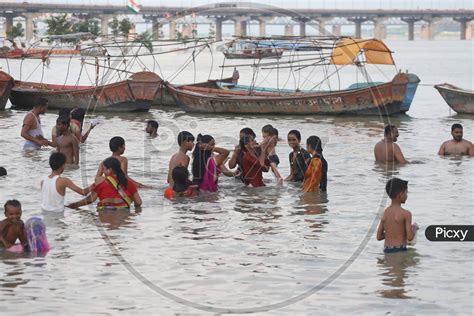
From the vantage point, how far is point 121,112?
28.0 meters

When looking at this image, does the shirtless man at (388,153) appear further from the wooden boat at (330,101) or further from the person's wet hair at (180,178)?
the wooden boat at (330,101)

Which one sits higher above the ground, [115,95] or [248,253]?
[115,95]

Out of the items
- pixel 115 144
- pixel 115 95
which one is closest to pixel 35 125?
pixel 115 144

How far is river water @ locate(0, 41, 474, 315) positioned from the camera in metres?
8.59

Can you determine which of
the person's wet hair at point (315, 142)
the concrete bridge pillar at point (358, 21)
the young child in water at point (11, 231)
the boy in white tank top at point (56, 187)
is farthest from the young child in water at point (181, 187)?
the concrete bridge pillar at point (358, 21)

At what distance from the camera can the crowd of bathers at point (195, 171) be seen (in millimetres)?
9852

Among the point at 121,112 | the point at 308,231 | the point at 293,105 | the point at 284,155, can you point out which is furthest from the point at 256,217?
the point at 121,112

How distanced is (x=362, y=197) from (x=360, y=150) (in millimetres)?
5941

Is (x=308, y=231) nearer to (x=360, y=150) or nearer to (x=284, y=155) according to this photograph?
(x=284, y=155)

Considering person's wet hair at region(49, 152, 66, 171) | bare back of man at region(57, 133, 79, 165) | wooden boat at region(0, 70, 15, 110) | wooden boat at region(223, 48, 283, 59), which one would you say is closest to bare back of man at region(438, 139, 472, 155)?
bare back of man at region(57, 133, 79, 165)

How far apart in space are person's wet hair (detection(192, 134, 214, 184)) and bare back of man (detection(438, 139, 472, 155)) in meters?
6.25

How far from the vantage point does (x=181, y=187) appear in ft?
42.7

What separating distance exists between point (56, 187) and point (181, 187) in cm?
204

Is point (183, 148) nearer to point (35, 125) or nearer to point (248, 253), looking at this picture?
point (248, 253)
